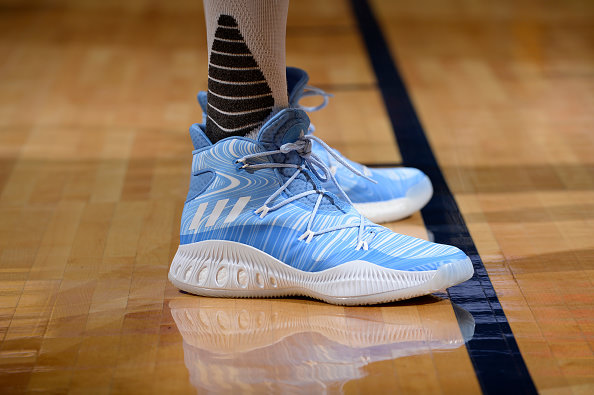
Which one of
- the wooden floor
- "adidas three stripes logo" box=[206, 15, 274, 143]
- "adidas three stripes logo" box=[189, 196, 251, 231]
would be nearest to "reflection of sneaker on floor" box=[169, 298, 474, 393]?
the wooden floor

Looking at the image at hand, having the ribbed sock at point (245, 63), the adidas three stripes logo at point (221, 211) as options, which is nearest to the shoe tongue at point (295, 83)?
the ribbed sock at point (245, 63)

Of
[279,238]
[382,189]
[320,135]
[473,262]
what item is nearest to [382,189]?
[382,189]

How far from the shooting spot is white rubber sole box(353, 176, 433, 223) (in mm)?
1238

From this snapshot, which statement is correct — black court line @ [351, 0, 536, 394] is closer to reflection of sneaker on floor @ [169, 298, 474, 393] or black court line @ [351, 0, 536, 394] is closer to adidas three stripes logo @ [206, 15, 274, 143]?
reflection of sneaker on floor @ [169, 298, 474, 393]

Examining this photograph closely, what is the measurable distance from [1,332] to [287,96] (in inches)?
18.5

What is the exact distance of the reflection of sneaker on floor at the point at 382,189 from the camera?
1.23 m

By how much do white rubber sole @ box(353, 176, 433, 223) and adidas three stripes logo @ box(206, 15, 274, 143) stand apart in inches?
11.1

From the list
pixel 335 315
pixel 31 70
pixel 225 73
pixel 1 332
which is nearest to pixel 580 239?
pixel 335 315

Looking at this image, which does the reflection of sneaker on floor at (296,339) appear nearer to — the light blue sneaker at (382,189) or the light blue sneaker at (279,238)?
the light blue sneaker at (279,238)

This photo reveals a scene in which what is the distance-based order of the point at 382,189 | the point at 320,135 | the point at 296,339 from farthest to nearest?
the point at 320,135
the point at 382,189
the point at 296,339

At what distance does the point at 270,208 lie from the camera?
101 cm

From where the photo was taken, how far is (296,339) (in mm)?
919

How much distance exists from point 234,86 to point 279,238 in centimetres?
20

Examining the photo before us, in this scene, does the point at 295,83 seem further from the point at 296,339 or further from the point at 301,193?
the point at 296,339
